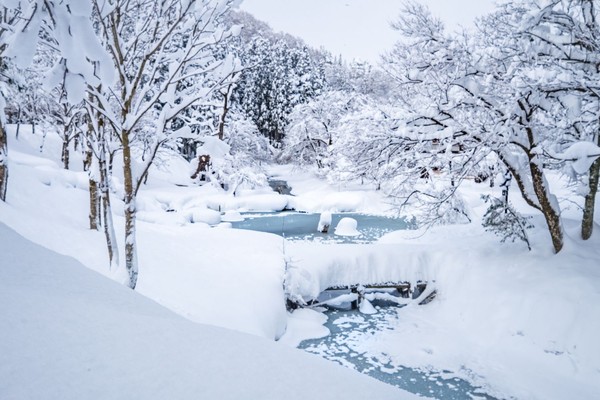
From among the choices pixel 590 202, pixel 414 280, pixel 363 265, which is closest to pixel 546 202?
pixel 590 202

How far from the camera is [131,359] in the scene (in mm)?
1779

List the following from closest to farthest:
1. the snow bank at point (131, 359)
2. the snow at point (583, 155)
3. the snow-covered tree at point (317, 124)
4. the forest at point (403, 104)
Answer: the snow bank at point (131, 359), the snow at point (583, 155), the forest at point (403, 104), the snow-covered tree at point (317, 124)

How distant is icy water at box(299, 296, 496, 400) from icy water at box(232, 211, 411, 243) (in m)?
6.86

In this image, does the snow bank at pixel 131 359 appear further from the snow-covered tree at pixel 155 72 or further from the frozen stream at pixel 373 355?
the frozen stream at pixel 373 355

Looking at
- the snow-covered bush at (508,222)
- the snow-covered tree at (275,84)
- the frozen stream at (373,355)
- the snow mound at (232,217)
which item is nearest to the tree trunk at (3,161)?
the frozen stream at (373,355)

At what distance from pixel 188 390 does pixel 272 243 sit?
10.6 m

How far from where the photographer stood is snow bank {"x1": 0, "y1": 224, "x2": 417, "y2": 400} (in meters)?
1.55

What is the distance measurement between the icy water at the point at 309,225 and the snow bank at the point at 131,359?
1466 cm

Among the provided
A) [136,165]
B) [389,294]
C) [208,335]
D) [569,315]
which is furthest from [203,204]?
[208,335]

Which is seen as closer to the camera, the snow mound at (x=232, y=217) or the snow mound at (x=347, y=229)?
the snow mound at (x=347, y=229)

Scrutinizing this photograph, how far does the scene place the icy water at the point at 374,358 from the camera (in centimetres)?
662

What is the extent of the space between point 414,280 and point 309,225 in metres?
10.3

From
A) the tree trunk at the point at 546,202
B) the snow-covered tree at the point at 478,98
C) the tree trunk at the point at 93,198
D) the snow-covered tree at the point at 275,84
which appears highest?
the snow-covered tree at the point at 275,84

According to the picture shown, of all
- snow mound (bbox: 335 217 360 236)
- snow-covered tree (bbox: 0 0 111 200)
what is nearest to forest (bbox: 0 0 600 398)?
snow-covered tree (bbox: 0 0 111 200)
